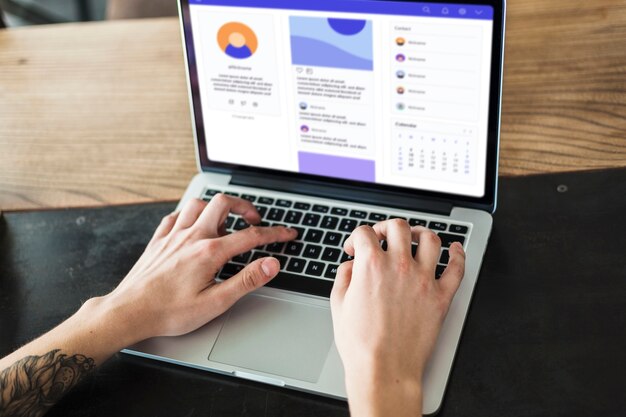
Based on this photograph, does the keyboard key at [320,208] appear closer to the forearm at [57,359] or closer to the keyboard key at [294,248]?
the keyboard key at [294,248]

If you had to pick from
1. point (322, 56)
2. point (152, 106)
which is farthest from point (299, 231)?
point (152, 106)

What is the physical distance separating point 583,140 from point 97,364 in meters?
0.76

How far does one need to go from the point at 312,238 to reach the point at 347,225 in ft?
0.17

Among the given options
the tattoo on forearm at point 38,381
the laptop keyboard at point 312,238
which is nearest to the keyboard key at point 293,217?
the laptop keyboard at point 312,238

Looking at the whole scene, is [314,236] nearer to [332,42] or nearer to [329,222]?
[329,222]

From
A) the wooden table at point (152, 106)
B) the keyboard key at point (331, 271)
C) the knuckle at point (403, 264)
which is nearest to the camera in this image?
the knuckle at point (403, 264)

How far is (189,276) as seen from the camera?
90cm

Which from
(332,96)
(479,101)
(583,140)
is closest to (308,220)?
(332,96)

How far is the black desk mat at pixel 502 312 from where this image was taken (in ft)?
2.65

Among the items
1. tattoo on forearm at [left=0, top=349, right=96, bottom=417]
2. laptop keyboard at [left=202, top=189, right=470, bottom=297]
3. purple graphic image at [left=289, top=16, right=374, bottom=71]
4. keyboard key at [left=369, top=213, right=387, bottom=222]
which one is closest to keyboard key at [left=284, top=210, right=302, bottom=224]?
laptop keyboard at [left=202, top=189, right=470, bottom=297]

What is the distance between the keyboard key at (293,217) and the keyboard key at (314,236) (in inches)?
1.3

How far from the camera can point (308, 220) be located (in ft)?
3.32

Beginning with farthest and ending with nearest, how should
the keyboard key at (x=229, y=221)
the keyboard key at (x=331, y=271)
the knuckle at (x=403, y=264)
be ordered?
the keyboard key at (x=229, y=221), the keyboard key at (x=331, y=271), the knuckle at (x=403, y=264)

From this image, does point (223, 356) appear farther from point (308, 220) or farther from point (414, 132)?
point (414, 132)
